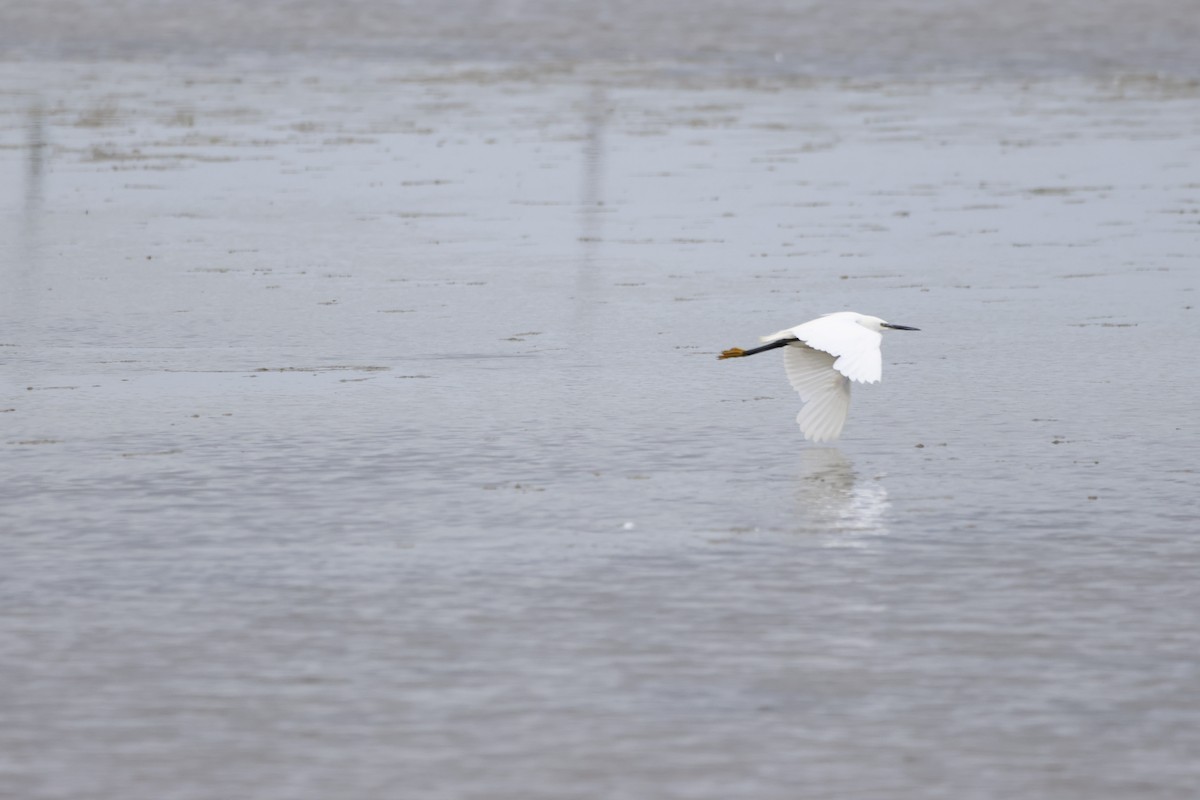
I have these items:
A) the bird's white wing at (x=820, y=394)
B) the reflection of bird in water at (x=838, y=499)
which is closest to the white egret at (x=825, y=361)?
the bird's white wing at (x=820, y=394)

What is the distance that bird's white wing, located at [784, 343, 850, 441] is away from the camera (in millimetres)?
10289

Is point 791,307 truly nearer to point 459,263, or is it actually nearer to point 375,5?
point 459,263

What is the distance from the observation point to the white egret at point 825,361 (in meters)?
9.96

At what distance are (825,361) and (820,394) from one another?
0.24 meters

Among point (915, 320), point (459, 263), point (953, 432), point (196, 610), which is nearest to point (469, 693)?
point (196, 610)

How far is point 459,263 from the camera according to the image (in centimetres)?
1564

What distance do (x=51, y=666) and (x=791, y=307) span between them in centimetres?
752

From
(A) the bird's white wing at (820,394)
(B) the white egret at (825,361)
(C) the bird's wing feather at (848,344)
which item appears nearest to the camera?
(C) the bird's wing feather at (848,344)

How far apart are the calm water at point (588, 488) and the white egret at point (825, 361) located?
262 millimetres

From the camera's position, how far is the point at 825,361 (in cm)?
1054

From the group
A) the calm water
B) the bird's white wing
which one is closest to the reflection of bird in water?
the calm water

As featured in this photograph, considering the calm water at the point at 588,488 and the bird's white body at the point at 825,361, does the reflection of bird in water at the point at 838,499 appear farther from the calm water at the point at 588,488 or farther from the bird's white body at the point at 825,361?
the bird's white body at the point at 825,361

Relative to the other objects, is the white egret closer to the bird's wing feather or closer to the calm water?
the bird's wing feather

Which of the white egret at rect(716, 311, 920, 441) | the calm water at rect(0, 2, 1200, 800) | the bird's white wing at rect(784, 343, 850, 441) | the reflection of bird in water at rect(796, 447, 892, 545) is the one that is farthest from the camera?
the bird's white wing at rect(784, 343, 850, 441)
